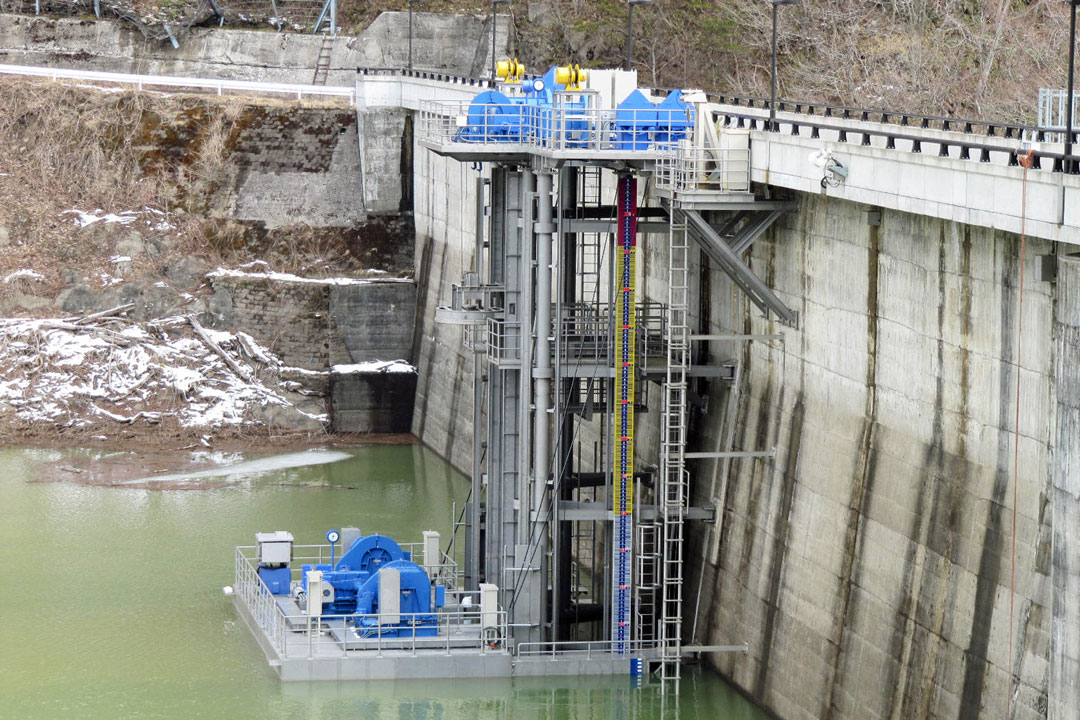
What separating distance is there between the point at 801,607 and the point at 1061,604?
259 inches

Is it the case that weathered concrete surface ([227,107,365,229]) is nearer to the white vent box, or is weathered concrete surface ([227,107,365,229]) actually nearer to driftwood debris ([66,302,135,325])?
driftwood debris ([66,302,135,325])

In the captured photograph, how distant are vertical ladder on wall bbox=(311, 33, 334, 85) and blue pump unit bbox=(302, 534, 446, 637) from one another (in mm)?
36190

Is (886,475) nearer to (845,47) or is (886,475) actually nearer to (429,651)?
(429,651)

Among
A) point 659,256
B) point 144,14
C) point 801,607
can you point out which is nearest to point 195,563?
point 659,256

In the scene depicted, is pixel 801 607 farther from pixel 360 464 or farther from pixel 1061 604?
pixel 360 464

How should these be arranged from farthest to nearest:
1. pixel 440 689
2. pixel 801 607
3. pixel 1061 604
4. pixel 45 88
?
pixel 45 88 < pixel 440 689 < pixel 801 607 < pixel 1061 604

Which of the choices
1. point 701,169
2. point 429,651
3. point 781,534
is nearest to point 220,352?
point 429,651

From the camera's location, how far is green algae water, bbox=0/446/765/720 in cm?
2909

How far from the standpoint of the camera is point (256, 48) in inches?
2648

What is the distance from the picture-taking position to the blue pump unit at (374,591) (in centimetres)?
3036

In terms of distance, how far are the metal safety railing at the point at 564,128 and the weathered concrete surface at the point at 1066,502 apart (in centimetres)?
907

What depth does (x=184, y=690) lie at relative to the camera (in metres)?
29.9

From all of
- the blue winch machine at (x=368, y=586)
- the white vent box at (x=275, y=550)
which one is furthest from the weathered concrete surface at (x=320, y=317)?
the white vent box at (x=275, y=550)

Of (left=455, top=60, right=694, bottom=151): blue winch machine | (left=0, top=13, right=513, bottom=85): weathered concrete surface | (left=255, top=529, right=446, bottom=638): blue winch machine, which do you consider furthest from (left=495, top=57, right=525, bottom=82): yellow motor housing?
(left=0, top=13, right=513, bottom=85): weathered concrete surface
